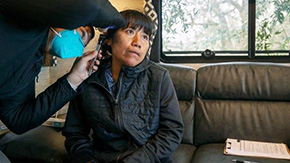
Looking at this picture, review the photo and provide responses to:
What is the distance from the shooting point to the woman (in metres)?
1.66

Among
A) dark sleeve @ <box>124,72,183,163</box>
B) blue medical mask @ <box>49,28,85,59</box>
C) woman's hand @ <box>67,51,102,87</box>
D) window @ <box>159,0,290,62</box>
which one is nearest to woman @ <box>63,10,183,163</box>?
dark sleeve @ <box>124,72,183,163</box>

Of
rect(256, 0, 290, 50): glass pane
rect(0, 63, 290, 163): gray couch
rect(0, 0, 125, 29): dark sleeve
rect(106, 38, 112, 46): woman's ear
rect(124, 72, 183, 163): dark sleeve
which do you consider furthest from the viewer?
rect(256, 0, 290, 50): glass pane

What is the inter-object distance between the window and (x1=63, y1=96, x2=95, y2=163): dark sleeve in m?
1.35

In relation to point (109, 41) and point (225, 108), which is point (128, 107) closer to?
point (109, 41)

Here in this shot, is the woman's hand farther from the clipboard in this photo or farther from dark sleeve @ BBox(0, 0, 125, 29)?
the clipboard

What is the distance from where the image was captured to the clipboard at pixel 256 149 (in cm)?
196

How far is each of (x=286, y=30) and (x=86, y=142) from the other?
6.36 ft

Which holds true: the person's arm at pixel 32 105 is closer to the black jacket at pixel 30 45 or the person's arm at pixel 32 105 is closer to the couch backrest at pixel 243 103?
the black jacket at pixel 30 45

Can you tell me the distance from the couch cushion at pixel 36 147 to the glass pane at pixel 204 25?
1378 mm

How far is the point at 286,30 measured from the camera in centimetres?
274

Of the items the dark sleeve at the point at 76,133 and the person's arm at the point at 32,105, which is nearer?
the person's arm at the point at 32,105

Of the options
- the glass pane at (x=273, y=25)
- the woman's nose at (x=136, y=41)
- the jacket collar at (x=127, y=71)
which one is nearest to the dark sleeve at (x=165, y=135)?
the jacket collar at (x=127, y=71)

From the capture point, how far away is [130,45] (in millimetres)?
1659

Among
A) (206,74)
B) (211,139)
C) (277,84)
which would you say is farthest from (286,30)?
(211,139)
